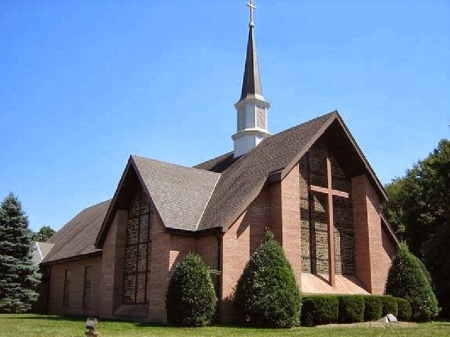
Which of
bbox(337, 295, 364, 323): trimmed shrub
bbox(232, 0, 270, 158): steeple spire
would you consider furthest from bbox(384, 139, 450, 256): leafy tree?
bbox(337, 295, 364, 323): trimmed shrub

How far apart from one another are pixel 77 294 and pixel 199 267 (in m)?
13.5

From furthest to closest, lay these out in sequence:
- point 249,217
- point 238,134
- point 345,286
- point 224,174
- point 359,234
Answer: point 238,134 → point 224,174 → point 359,234 → point 345,286 → point 249,217

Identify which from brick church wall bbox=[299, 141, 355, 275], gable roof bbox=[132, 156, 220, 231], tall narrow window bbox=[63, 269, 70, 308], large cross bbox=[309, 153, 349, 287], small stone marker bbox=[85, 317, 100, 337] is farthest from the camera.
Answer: tall narrow window bbox=[63, 269, 70, 308]

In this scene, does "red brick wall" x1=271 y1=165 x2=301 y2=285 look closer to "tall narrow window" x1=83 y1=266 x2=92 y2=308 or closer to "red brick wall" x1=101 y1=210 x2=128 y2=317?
"red brick wall" x1=101 y1=210 x2=128 y2=317

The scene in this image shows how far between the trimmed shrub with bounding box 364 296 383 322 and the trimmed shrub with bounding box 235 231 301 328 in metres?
3.50

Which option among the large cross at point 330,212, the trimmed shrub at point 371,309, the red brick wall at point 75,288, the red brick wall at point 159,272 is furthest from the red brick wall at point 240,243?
the red brick wall at point 75,288

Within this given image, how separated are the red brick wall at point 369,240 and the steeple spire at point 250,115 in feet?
20.0

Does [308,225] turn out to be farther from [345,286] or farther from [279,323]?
[279,323]

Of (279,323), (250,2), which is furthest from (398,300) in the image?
(250,2)

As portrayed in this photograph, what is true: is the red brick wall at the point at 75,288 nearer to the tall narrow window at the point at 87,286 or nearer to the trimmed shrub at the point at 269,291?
the tall narrow window at the point at 87,286

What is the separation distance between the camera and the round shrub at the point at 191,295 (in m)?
19.4

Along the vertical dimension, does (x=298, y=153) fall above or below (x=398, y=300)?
above

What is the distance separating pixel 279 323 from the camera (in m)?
18.7

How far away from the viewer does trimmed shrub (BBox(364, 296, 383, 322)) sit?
21.3m
